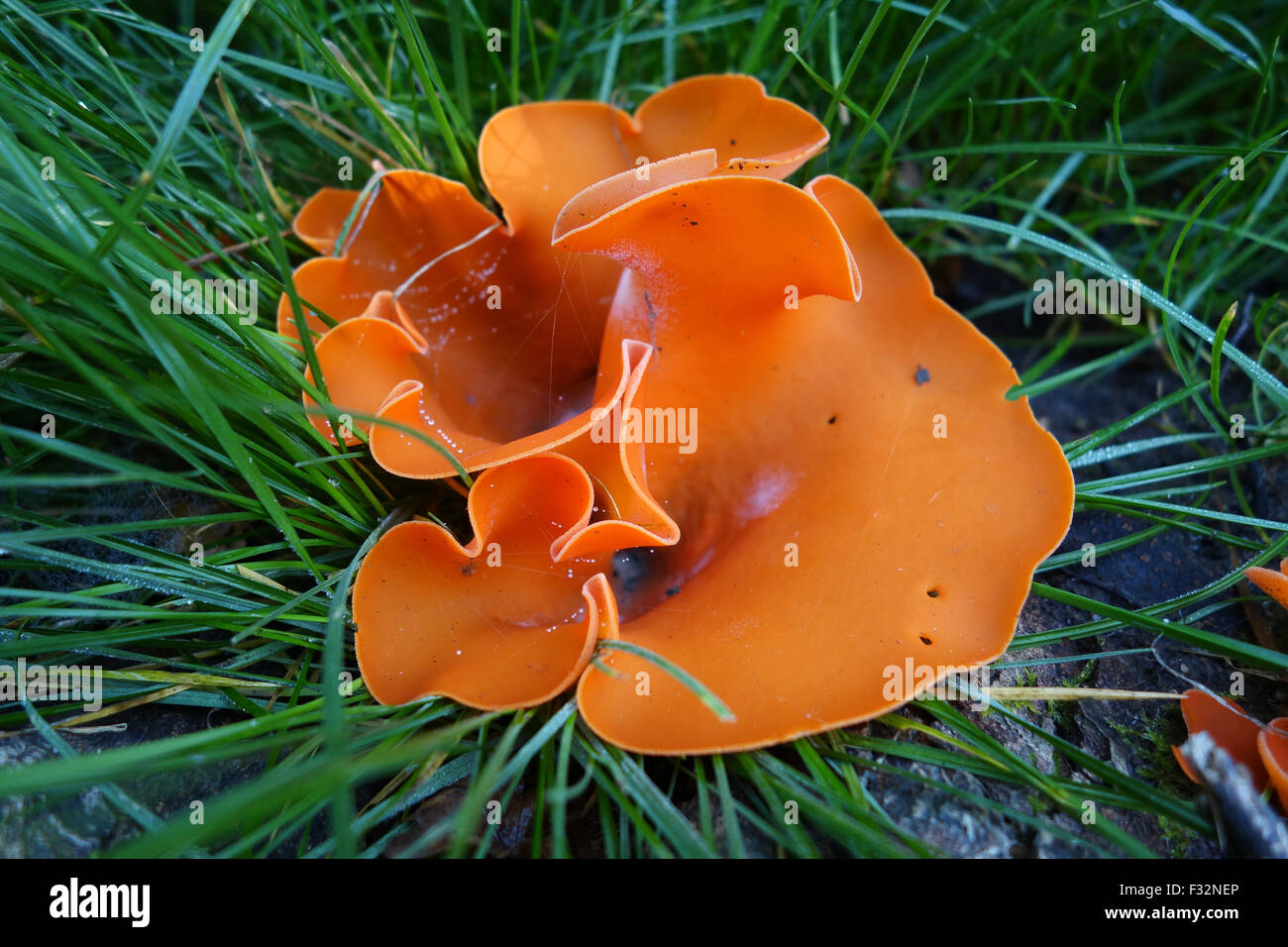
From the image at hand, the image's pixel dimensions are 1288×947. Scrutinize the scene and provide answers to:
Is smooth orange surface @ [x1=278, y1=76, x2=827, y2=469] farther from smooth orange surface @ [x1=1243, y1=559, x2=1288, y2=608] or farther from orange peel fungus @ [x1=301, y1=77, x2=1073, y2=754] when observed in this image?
smooth orange surface @ [x1=1243, y1=559, x2=1288, y2=608]

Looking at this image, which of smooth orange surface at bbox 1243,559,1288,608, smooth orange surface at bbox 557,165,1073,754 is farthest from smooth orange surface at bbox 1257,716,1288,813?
smooth orange surface at bbox 557,165,1073,754

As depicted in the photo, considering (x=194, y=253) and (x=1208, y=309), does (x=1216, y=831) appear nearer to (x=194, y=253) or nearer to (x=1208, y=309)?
(x=1208, y=309)

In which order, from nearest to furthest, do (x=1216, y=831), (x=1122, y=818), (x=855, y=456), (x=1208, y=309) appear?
(x=1216, y=831) < (x=1122, y=818) < (x=855, y=456) < (x=1208, y=309)

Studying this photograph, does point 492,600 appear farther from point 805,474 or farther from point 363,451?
point 805,474

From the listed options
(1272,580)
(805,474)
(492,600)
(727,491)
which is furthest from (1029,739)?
(492,600)

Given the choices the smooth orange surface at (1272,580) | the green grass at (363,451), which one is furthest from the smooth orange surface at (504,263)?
the smooth orange surface at (1272,580)

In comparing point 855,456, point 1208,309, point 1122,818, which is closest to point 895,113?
point 1208,309

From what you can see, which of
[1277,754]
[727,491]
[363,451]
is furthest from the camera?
[727,491]
